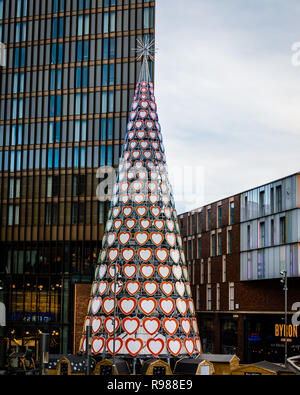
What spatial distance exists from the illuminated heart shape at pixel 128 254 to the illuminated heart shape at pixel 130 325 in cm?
336

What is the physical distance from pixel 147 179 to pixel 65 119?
128ft

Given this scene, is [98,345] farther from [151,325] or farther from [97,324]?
[151,325]

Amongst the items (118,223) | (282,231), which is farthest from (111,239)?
(282,231)

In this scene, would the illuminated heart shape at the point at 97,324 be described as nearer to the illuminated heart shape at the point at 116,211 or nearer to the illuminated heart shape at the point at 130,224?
the illuminated heart shape at the point at 130,224

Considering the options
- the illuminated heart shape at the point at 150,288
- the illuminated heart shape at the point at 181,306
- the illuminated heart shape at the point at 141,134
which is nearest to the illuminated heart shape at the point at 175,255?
the illuminated heart shape at the point at 150,288

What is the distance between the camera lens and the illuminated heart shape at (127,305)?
34312 mm

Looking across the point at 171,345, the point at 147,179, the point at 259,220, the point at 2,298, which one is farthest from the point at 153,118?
the point at 2,298

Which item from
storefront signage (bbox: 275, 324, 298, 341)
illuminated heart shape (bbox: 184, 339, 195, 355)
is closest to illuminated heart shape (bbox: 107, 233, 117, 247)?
illuminated heart shape (bbox: 184, 339, 195, 355)

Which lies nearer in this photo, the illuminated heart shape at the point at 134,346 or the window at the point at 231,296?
the illuminated heart shape at the point at 134,346

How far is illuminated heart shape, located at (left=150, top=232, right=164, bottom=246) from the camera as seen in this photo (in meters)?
35.0

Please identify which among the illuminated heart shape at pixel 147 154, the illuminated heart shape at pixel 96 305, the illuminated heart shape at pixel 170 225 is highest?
the illuminated heart shape at pixel 147 154

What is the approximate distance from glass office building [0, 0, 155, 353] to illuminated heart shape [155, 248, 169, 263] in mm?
34977

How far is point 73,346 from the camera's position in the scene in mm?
66625

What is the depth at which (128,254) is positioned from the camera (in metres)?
34.9
